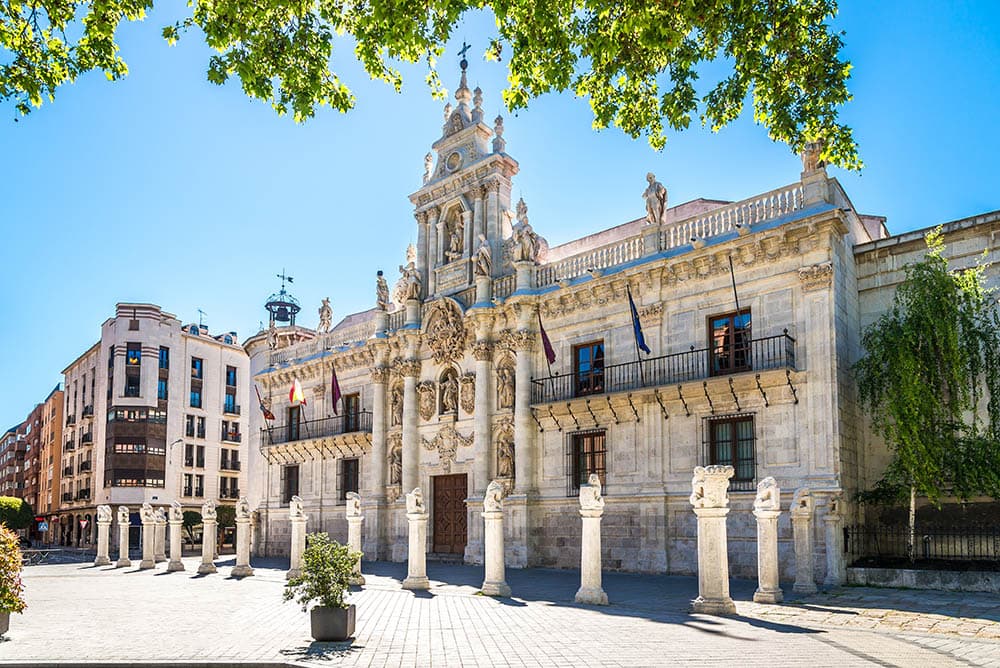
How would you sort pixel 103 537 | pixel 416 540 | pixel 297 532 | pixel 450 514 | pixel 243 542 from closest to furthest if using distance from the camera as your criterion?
pixel 416 540 → pixel 297 532 → pixel 243 542 → pixel 450 514 → pixel 103 537

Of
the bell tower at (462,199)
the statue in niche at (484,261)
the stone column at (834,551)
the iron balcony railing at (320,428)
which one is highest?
the bell tower at (462,199)

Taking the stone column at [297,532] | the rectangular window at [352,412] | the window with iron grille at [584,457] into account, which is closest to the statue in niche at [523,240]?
the window with iron grille at [584,457]

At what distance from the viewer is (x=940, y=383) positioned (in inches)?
661

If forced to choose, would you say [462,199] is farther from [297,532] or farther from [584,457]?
[297,532]

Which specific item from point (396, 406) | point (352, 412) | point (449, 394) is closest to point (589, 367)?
point (449, 394)

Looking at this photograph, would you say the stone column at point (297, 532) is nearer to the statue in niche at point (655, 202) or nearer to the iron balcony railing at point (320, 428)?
the iron balcony railing at point (320, 428)

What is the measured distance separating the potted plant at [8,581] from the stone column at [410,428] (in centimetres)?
1666

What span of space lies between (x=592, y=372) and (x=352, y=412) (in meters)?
12.1

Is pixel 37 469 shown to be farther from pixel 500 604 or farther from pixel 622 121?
pixel 622 121

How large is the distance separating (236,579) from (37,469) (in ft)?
210

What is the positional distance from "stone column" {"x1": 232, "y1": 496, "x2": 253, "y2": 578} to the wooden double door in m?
6.26

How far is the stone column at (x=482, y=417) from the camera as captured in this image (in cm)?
2531

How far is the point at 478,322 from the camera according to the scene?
2611 cm

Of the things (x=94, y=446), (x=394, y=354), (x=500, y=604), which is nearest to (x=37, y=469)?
(x=94, y=446)
